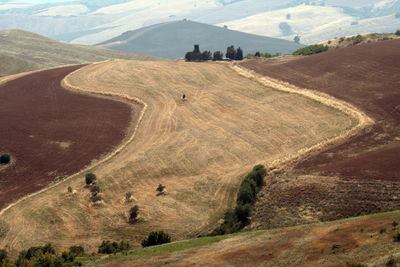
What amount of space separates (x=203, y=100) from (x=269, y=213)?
4846 centimetres

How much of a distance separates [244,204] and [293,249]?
16972 mm

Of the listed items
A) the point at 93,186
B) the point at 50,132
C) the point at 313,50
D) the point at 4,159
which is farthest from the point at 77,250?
the point at 313,50

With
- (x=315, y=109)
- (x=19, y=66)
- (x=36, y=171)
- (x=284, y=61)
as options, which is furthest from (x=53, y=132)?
(x=19, y=66)

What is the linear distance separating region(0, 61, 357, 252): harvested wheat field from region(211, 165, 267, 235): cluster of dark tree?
1973 millimetres

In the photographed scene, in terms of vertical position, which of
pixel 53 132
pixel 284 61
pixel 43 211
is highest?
pixel 284 61

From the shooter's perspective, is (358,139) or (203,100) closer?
(358,139)

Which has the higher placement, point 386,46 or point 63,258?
point 386,46

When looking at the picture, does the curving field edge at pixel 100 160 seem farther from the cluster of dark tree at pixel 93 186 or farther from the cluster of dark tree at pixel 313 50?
the cluster of dark tree at pixel 313 50

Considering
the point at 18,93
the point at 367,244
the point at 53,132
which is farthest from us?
the point at 18,93

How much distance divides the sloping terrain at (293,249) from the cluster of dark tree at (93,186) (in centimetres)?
1731

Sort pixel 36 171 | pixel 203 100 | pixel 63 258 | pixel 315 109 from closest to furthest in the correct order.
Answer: pixel 63 258 → pixel 36 171 → pixel 315 109 → pixel 203 100

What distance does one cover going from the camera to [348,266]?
2255cm

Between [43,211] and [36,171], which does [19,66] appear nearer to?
[36,171]

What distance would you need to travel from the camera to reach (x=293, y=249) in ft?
91.2
